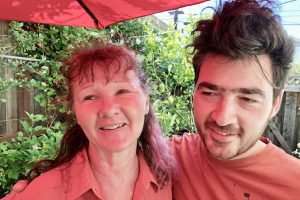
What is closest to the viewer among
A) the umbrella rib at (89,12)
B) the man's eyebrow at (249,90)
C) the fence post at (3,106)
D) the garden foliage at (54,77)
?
the man's eyebrow at (249,90)

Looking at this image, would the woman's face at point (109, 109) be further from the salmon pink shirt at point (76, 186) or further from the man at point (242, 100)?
the man at point (242, 100)

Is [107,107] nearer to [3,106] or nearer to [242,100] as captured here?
[242,100]

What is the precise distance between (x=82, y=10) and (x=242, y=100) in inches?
40.1

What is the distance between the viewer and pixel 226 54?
1361 millimetres

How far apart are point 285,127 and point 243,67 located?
3.69 meters

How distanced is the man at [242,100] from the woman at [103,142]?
0.87 ft

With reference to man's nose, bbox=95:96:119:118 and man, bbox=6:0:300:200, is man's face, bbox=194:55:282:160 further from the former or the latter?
man's nose, bbox=95:96:119:118

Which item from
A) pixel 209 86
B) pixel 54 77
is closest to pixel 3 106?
pixel 54 77

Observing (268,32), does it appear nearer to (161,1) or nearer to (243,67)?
(243,67)

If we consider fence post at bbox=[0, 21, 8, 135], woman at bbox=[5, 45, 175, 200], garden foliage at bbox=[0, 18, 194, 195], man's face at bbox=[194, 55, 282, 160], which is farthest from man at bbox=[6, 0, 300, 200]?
fence post at bbox=[0, 21, 8, 135]

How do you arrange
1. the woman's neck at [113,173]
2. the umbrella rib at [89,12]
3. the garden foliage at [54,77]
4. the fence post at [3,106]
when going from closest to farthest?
the woman's neck at [113,173]
the umbrella rib at [89,12]
the garden foliage at [54,77]
the fence post at [3,106]

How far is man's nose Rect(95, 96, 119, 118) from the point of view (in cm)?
139

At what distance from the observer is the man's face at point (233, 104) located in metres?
1.33

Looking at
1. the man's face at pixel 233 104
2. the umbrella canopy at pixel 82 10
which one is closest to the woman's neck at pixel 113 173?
the man's face at pixel 233 104
